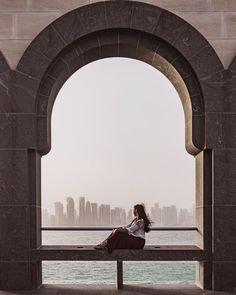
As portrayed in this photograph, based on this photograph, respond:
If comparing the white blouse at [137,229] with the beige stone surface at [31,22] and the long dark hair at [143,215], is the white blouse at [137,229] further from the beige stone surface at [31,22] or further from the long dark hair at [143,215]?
the beige stone surface at [31,22]

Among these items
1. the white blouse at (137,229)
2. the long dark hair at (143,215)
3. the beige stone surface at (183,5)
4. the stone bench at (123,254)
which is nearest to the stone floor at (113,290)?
the stone bench at (123,254)

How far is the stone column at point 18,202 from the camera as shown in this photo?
30.5 feet

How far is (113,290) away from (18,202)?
88.3 inches

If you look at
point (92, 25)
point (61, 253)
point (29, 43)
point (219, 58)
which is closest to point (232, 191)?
point (219, 58)

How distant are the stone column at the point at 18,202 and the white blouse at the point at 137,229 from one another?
165 centimetres

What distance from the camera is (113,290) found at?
30.9 ft

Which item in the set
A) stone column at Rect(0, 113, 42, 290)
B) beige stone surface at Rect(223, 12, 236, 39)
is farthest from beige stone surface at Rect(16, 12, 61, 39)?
beige stone surface at Rect(223, 12, 236, 39)

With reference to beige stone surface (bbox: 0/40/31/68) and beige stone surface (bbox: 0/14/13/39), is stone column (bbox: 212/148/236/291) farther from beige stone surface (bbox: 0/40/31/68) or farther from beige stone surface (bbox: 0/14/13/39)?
beige stone surface (bbox: 0/14/13/39)

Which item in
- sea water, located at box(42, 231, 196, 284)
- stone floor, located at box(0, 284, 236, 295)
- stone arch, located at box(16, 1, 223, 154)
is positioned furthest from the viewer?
sea water, located at box(42, 231, 196, 284)

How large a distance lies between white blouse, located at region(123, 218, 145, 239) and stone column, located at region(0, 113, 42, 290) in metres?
1.65

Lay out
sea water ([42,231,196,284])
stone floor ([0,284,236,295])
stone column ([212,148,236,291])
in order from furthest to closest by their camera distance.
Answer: sea water ([42,231,196,284]), stone column ([212,148,236,291]), stone floor ([0,284,236,295])

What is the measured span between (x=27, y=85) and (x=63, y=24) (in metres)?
1.26

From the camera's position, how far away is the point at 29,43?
9.64m

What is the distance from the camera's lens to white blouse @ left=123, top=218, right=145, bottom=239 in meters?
9.59
